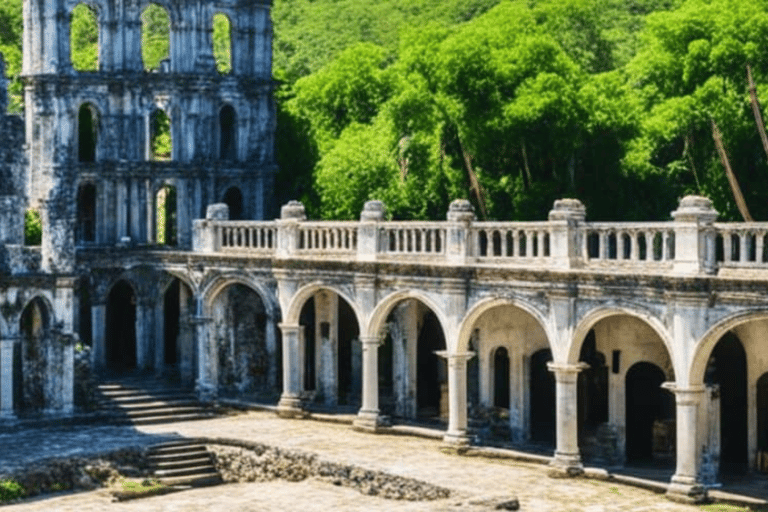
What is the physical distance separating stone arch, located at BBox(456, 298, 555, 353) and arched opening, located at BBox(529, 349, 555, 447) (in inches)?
95.4

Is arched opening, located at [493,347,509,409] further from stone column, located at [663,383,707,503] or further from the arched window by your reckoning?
the arched window

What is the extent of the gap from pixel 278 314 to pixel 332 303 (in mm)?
1491

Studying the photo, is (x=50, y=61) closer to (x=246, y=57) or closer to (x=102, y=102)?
(x=102, y=102)

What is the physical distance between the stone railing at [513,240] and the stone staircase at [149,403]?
4.00 metres

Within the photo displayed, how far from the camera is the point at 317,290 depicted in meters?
42.4

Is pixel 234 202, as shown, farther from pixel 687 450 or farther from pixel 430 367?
pixel 687 450

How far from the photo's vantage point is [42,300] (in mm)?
39812

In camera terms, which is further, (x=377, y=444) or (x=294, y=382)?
(x=294, y=382)

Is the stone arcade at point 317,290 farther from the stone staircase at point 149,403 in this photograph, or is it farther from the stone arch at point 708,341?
the stone staircase at point 149,403

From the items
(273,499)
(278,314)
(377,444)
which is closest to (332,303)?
(278,314)

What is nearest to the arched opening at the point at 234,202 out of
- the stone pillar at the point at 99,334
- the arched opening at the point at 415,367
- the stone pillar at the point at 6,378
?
the stone pillar at the point at 99,334

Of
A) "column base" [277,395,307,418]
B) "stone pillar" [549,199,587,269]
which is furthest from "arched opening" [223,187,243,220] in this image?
"stone pillar" [549,199,587,269]

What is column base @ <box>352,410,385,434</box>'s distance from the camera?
38500 millimetres

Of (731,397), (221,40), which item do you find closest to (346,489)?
(731,397)
